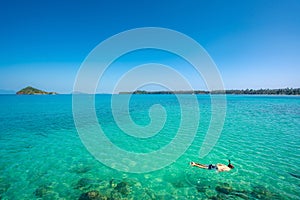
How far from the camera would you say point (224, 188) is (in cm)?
790

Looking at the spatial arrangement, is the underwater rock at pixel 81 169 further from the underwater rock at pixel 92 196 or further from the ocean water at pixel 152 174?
the underwater rock at pixel 92 196

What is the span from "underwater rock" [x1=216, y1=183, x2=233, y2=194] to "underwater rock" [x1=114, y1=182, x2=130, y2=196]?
4192mm

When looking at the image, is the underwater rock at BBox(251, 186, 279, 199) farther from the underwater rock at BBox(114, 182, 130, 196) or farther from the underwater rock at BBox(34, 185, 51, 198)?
the underwater rock at BBox(34, 185, 51, 198)

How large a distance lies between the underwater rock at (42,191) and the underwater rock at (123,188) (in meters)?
3.18

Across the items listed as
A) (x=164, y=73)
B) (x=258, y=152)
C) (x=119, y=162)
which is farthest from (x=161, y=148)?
(x=164, y=73)

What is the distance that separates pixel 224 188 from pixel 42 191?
27.7 feet

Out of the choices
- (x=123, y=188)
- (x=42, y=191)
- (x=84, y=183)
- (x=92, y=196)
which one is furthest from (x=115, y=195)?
(x=42, y=191)

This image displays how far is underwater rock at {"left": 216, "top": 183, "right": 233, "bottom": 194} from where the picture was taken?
25.2 feet

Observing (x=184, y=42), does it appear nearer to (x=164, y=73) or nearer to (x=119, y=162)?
(x=164, y=73)

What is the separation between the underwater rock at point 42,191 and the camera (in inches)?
297

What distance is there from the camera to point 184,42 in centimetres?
1536

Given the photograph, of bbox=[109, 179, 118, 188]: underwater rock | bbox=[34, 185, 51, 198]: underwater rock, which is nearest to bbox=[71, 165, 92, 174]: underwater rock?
bbox=[34, 185, 51, 198]: underwater rock

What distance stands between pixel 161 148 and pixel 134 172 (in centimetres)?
435

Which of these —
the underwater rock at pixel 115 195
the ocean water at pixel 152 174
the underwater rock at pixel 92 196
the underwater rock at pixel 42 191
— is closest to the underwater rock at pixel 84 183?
the ocean water at pixel 152 174
